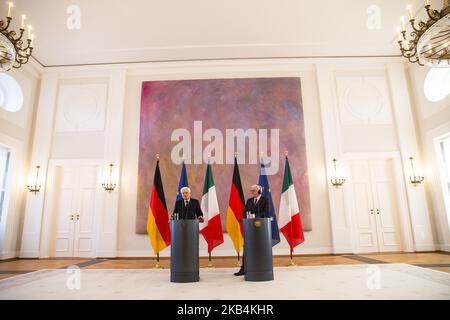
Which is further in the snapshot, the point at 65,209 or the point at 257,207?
the point at 65,209

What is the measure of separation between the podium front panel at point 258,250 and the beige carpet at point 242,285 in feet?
0.53

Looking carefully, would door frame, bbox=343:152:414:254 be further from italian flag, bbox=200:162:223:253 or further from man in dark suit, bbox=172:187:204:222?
man in dark suit, bbox=172:187:204:222

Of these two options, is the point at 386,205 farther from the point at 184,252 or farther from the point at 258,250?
the point at 184,252

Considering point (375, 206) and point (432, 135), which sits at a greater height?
point (432, 135)

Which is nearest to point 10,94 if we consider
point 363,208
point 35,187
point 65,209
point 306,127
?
point 35,187

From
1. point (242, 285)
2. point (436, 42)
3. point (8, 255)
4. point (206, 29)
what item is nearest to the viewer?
point (436, 42)

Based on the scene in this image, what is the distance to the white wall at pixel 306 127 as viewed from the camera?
7.59 meters

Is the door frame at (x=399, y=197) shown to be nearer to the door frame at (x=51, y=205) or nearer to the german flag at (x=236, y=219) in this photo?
the german flag at (x=236, y=219)

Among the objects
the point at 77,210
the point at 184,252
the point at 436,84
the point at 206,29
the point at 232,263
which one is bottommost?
the point at 232,263

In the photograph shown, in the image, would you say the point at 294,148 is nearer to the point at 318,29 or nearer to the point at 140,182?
the point at 318,29

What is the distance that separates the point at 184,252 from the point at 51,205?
5.77 m

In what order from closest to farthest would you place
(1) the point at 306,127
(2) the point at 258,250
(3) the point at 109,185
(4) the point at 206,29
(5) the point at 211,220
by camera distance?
(2) the point at 258,250 → (5) the point at 211,220 → (4) the point at 206,29 → (3) the point at 109,185 → (1) the point at 306,127

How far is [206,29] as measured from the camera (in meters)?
7.48

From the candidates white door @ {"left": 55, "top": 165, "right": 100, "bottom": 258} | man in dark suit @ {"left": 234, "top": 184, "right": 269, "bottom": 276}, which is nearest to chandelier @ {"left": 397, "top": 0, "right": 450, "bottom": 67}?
man in dark suit @ {"left": 234, "top": 184, "right": 269, "bottom": 276}
